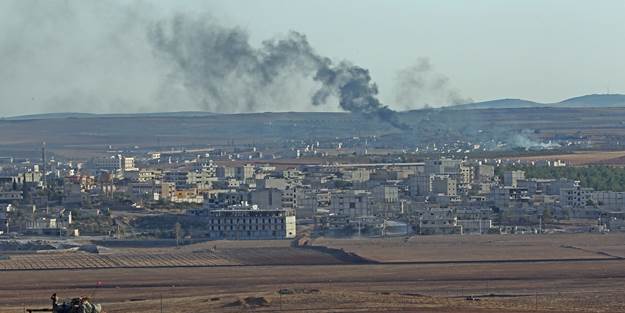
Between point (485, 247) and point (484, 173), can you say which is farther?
point (484, 173)

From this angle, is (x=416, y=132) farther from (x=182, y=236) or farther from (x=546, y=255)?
(x=546, y=255)

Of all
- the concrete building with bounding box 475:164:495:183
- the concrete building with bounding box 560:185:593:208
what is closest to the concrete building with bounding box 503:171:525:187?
the concrete building with bounding box 475:164:495:183

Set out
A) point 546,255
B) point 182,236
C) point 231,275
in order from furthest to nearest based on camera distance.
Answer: point 182,236 < point 546,255 < point 231,275

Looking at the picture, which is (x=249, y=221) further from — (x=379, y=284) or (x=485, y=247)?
(x=379, y=284)

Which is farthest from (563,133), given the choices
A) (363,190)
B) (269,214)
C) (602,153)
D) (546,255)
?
(546,255)

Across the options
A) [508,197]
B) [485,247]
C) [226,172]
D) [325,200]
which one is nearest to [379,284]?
[485,247]

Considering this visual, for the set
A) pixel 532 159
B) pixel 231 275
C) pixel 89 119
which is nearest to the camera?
pixel 231 275

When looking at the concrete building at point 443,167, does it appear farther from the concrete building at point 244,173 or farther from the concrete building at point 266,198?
the concrete building at point 266,198
